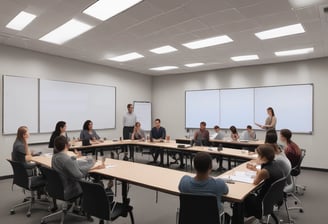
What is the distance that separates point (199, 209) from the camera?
6.16 ft

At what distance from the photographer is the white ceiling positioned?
11.4 feet

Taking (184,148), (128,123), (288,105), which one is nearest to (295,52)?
(288,105)

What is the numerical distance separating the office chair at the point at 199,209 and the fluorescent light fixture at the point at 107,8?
9.04 ft

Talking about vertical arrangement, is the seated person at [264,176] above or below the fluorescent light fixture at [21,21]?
Answer: below

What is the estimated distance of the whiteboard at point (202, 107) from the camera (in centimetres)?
841

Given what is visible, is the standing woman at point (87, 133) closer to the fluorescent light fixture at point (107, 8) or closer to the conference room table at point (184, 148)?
the conference room table at point (184, 148)

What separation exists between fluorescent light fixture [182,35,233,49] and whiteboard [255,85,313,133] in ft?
9.79

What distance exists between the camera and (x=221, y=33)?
15.2ft

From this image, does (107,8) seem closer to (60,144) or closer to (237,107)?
(60,144)

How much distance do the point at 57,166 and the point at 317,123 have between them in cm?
667

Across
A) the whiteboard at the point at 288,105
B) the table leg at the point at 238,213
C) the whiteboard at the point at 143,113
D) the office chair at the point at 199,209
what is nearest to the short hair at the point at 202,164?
the office chair at the point at 199,209

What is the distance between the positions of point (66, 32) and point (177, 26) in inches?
89.2

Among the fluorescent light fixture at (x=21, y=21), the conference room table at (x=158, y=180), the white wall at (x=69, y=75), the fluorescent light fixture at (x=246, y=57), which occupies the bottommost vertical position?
the conference room table at (x=158, y=180)

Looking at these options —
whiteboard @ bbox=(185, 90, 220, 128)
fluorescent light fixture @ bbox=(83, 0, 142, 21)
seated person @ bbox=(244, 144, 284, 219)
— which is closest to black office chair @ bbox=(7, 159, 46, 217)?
fluorescent light fixture @ bbox=(83, 0, 142, 21)
